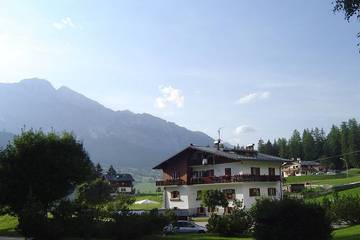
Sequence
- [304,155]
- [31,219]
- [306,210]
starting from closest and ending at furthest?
[306,210] < [31,219] < [304,155]

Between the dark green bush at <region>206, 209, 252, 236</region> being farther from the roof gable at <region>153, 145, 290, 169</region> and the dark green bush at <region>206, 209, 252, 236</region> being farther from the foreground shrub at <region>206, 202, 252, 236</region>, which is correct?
the roof gable at <region>153, 145, 290, 169</region>

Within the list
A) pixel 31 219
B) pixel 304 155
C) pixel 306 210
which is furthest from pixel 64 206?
pixel 304 155

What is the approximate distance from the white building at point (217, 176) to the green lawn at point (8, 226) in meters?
27.8

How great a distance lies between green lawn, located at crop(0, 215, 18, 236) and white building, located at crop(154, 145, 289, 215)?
27.8 m

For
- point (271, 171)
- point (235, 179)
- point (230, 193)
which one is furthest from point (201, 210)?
point (271, 171)

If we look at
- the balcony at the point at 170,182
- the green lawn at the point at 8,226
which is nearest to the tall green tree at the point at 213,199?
the balcony at the point at 170,182

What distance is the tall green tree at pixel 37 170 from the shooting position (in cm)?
3794

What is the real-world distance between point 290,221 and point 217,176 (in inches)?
2078

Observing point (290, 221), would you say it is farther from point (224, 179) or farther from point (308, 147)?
point (308, 147)

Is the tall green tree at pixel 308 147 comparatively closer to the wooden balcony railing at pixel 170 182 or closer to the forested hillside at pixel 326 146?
the forested hillside at pixel 326 146

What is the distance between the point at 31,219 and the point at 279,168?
5412cm

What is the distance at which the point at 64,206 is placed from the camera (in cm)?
3027

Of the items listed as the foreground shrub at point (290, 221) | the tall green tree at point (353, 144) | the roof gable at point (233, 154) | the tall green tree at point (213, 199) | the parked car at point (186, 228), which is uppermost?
the tall green tree at point (353, 144)

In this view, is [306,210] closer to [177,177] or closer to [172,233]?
[172,233]
